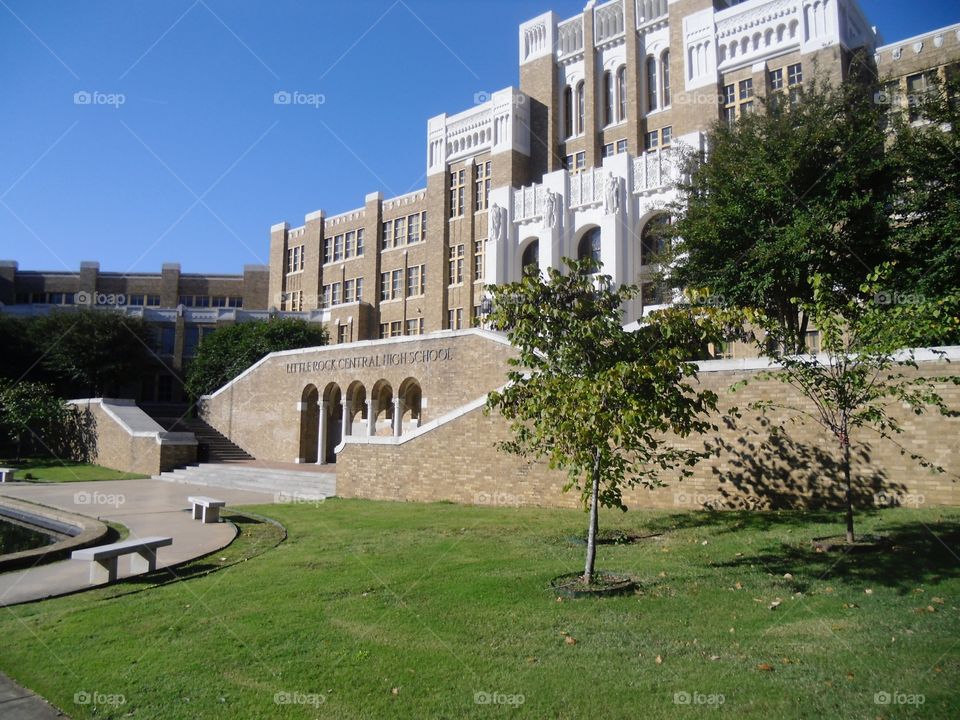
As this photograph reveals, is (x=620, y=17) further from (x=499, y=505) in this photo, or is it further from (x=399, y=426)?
(x=499, y=505)

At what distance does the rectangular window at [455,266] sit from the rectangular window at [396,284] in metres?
4.68

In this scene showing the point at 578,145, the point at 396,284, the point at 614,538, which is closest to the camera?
the point at 614,538

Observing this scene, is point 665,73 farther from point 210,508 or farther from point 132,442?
point 210,508

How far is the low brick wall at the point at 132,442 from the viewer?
27.7 meters

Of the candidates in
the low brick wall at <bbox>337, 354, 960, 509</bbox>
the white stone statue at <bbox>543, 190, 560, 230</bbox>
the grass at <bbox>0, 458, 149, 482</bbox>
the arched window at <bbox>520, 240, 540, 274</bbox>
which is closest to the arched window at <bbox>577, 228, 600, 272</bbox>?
the white stone statue at <bbox>543, 190, 560, 230</bbox>

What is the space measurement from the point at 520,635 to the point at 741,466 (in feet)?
25.4

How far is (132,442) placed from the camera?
93.7 ft

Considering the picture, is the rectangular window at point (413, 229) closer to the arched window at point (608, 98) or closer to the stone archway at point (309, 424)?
the arched window at point (608, 98)

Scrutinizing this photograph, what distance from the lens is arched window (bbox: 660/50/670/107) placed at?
3516 centimetres

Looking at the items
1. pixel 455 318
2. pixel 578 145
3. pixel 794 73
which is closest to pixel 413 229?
pixel 455 318

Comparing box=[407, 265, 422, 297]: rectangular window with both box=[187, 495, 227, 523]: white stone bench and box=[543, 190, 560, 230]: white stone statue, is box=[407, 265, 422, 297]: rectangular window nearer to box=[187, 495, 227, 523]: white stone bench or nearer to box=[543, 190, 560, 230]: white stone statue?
box=[543, 190, 560, 230]: white stone statue

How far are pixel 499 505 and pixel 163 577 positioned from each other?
7.62 metres

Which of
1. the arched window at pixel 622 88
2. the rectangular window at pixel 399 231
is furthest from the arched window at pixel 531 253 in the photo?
the rectangular window at pixel 399 231

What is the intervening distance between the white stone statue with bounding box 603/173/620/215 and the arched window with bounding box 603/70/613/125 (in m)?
8.69
